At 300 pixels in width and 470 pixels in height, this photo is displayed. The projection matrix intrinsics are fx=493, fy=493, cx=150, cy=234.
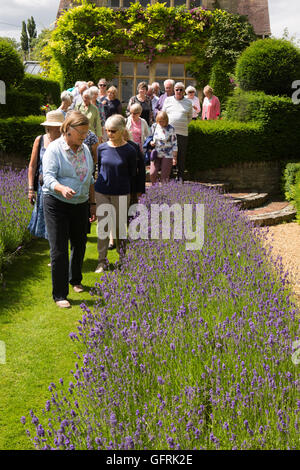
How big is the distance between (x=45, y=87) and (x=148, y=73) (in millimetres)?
4248

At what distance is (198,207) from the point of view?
6586 millimetres

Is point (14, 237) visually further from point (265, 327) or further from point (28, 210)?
point (265, 327)

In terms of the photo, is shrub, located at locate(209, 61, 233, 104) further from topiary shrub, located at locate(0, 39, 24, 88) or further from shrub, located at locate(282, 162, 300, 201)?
shrub, located at locate(282, 162, 300, 201)

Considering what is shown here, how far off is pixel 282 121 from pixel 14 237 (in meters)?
7.30

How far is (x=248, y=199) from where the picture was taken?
389 inches

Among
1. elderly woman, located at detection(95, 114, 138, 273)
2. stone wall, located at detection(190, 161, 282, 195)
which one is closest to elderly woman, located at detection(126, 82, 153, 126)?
stone wall, located at detection(190, 161, 282, 195)

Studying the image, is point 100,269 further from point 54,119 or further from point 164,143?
point 164,143

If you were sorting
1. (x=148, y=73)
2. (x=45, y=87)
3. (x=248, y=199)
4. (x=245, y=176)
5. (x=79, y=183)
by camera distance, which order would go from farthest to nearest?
(x=45, y=87) < (x=148, y=73) < (x=245, y=176) < (x=248, y=199) < (x=79, y=183)

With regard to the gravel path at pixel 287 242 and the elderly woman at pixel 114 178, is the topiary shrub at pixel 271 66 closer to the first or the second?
the gravel path at pixel 287 242

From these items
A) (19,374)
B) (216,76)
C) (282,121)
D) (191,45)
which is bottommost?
(19,374)

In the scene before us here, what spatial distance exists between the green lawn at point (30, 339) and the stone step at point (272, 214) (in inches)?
135

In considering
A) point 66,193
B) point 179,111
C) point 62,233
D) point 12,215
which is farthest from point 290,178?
point 66,193

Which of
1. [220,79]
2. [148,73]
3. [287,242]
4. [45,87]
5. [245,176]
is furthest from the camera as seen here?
[45,87]
